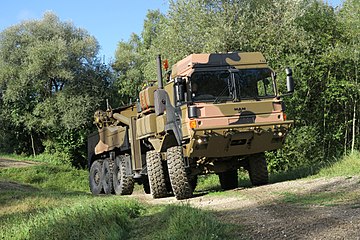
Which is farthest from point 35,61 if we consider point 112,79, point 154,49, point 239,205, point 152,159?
point 239,205

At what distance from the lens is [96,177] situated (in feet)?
62.5

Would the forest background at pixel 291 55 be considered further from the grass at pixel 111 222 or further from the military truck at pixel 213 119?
the grass at pixel 111 222

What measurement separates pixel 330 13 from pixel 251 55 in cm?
1159

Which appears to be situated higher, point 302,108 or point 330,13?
point 330,13

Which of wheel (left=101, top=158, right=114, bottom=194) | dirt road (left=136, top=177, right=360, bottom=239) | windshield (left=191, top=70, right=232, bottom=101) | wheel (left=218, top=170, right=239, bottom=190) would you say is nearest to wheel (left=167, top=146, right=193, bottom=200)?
dirt road (left=136, top=177, right=360, bottom=239)

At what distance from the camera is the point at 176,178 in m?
11.6

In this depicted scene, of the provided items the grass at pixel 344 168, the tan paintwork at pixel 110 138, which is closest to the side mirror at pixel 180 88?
the grass at pixel 344 168

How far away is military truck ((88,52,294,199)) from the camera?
11055 mm

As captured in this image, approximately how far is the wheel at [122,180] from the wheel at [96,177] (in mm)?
1737

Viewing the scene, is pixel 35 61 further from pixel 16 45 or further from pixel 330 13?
pixel 330 13

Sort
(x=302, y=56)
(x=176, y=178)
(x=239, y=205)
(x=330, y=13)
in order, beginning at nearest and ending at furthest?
(x=239, y=205) < (x=176, y=178) < (x=302, y=56) < (x=330, y=13)

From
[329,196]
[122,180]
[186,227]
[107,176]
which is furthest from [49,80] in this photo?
[186,227]

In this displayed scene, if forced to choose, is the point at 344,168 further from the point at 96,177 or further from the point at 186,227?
the point at 96,177

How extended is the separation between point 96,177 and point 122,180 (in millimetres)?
3421
